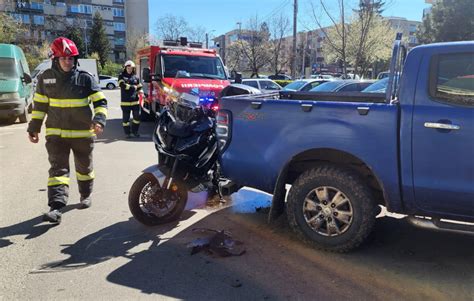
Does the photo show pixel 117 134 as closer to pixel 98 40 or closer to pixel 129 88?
pixel 129 88

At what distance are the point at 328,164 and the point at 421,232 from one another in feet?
4.51

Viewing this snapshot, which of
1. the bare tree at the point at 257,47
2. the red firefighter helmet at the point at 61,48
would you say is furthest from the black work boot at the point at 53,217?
the bare tree at the point at 257,47

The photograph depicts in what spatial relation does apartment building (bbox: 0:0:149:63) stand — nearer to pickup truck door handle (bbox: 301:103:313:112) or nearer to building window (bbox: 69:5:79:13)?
building window (bbox: 69:5:79:13)

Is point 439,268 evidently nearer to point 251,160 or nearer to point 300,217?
point 300,217

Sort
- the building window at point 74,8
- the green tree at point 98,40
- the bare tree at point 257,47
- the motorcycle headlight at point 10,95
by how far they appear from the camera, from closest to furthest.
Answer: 1. the motorcycle headlight at point 10,95
2. the bare tree at point 257,47
3. the green tree at point 98,40
4. the building window at point 74,8

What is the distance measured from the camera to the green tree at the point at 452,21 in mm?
33156

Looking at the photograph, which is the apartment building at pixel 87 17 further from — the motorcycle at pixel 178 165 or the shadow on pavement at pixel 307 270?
the shadow on pavement at pixel 307 270

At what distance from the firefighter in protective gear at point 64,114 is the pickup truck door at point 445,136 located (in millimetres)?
3183

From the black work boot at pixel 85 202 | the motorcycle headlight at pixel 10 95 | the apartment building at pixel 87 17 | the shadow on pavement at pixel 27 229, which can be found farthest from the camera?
the apartment building at pixel 87 17

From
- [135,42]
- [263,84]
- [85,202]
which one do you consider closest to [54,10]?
[135,42]

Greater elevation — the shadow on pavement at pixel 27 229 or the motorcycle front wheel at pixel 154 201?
the motorcycle front wheel at pixel 154 201

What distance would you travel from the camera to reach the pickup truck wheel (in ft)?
12.6

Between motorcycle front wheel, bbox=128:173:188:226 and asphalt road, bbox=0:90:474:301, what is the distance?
0.11 metres

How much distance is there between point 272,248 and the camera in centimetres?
416
